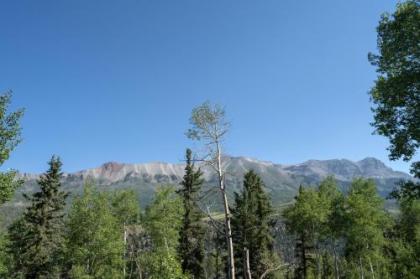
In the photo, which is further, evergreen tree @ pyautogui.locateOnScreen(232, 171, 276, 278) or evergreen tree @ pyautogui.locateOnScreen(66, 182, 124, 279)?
evergreen tree @ pyautogui.locateOnScreen(232, 171, 276, 278)

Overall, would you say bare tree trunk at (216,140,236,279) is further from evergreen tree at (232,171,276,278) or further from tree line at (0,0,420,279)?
evergreen tree at (232,171,276,278)

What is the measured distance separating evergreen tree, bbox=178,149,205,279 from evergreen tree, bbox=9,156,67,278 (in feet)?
51.8

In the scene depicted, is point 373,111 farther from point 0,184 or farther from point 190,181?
point 190,181

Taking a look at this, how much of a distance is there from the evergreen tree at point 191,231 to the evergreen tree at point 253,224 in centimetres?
508

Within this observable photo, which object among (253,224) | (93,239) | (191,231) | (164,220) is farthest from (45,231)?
(253,224)

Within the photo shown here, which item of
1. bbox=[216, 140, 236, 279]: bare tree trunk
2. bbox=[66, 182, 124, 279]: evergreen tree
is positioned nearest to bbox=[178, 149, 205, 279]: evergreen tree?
bbox=[66, 182, 124, 279]: evergreen tree

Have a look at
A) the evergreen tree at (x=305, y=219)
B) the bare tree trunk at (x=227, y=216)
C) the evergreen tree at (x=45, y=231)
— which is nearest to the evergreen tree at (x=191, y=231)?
the evergreen tree at (x=305, y=219)

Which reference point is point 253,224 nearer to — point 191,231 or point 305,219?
point 305,219

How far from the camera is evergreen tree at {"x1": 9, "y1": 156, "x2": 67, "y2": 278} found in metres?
42.8

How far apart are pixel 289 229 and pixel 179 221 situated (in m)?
15.3

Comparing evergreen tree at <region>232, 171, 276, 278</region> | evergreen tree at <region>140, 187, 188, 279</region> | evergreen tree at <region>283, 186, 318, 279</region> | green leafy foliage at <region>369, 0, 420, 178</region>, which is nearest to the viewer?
green leafy foliage at <region>369, 0, 420, 178</region>

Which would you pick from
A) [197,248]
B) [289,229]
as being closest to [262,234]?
[289,229]

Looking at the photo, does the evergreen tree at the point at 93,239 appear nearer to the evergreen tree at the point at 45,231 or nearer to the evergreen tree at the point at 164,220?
the evergreen tree at the point at 45,231

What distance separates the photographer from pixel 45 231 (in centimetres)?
4369
